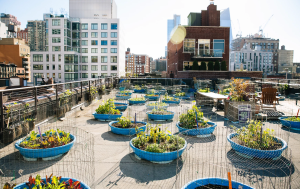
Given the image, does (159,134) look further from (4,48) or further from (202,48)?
(4,48)

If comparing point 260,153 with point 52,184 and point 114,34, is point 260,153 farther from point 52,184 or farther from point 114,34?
point 114,34

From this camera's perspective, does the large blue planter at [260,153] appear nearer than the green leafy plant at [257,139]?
Yes

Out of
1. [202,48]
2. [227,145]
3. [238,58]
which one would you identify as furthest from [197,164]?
[238,58]

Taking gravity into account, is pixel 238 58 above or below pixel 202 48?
above

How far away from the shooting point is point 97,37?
245ft

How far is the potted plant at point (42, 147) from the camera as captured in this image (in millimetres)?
5324

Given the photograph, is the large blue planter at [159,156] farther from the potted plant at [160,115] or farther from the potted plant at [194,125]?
the potted plant at [160,115]

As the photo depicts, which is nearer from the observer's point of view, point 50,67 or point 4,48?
point 50,67

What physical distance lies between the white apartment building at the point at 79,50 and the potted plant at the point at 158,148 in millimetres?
66908

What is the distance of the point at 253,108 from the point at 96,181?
8.21m

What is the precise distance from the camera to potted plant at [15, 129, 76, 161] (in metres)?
5.32

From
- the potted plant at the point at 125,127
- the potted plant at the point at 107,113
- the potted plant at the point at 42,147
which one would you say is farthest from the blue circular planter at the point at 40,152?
the potted plant at the point at 107,113

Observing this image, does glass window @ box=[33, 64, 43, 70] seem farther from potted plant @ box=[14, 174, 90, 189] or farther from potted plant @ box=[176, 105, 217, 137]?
potted plant @ box=[14, 174, 90, 189]

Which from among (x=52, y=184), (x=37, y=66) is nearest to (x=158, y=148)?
(x=52, y=184)
